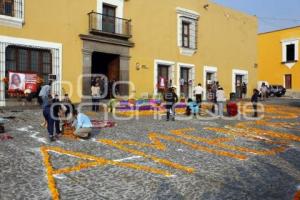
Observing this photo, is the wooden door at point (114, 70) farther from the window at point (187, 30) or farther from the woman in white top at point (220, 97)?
the woman in white top at point (220, 97)

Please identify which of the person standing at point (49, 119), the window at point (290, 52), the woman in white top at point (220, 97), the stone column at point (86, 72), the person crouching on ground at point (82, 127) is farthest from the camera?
the window at point (290, 52)

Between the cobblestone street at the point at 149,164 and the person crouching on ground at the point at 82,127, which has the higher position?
the person crouching on ground at the point at 82,127

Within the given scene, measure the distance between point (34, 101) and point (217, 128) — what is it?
1013cm

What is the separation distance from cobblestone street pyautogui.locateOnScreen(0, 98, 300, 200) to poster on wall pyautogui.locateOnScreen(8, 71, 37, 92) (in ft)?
14.2

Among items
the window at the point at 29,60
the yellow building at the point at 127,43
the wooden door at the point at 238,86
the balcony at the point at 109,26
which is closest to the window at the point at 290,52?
the yellow building at the point at 127,43

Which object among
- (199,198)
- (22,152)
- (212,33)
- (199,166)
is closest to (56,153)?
(22,152)

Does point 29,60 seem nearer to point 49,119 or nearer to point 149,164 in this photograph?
point 49,119

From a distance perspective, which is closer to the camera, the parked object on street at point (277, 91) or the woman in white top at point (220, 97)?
the woman in white top at point (220, 97)

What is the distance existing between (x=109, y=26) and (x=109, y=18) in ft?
1.63

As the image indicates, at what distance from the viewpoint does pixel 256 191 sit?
23.9 feet

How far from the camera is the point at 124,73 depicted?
22.7 m

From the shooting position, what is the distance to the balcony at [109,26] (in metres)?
20.7

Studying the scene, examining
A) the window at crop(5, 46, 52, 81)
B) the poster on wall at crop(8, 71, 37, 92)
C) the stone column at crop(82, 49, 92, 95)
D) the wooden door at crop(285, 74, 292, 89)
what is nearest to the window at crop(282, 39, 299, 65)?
the wooden door at crop(285, 74, 292, 89)

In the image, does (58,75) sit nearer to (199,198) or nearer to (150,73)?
(150,73)
